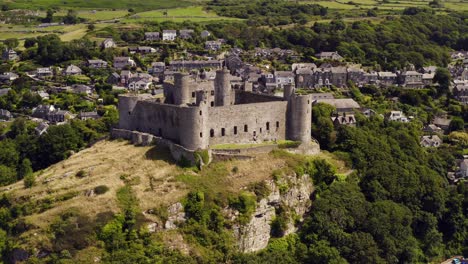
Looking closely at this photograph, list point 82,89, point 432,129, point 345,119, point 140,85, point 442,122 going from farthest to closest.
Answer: point 140,85 < point 82,89 < point 442,122 < point 432,129 < point 345,119

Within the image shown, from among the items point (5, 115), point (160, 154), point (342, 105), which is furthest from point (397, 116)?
point (5, 115)

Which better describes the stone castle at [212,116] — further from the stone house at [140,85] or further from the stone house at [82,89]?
the stone house at [82,89]

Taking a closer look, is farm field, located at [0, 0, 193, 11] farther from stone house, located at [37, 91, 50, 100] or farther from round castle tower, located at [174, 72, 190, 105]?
round castle tower, located at [174, 72, 190, 105]

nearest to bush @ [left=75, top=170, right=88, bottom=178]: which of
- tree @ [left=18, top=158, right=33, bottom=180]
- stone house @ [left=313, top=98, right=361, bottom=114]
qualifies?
tree @ [left=18, top=158, right=33, bottom=180]

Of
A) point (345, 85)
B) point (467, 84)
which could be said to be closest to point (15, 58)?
point (345, 85)

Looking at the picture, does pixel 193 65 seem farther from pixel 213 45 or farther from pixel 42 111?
pixel 42 111

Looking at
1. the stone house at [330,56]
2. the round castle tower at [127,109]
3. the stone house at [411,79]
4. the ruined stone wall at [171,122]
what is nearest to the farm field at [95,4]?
the stone house at [330,56]
